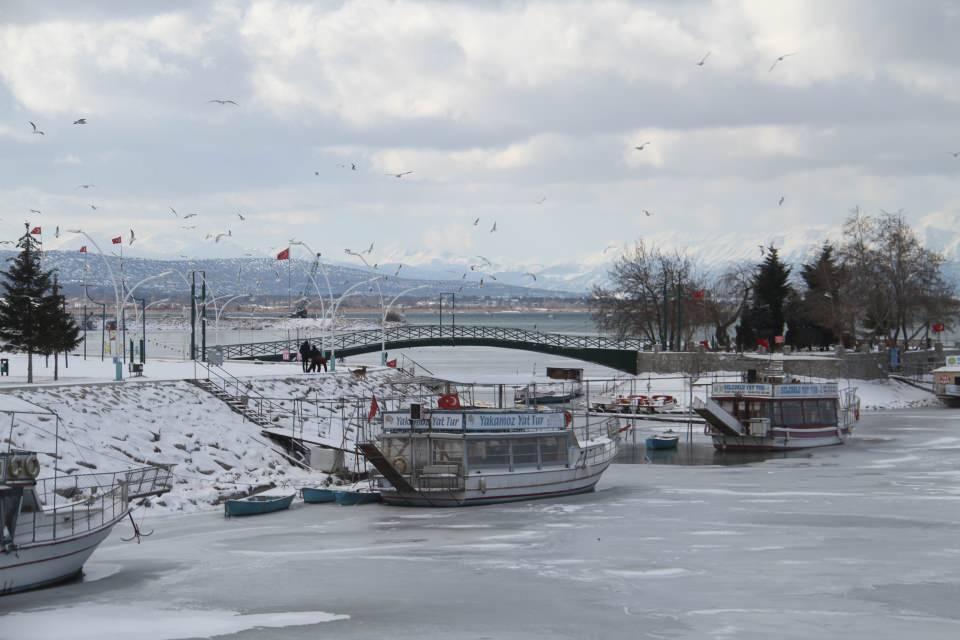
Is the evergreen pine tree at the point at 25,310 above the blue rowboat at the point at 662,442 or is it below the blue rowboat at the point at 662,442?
above

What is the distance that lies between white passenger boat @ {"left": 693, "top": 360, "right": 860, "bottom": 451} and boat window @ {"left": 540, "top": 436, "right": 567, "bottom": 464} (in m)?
17.4

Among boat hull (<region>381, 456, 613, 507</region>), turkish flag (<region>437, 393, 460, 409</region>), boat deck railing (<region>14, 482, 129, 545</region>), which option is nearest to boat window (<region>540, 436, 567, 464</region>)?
boat hull (<region>381, 456, 613, 507</region>)

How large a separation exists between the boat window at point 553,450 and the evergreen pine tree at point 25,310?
21463mm

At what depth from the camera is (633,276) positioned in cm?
11138

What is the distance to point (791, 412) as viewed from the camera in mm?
62781

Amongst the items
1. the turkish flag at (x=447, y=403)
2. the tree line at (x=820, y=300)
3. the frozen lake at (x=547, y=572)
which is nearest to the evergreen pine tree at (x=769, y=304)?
the tree line at (x=820, y=300)

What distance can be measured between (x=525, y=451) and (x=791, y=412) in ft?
79.4

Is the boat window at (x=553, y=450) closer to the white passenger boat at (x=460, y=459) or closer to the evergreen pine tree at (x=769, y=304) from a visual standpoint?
the white passenger boat at (x=460, y=459)

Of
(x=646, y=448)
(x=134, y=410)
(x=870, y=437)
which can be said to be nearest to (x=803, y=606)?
(x=134, y=410)

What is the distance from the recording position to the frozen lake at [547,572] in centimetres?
2411

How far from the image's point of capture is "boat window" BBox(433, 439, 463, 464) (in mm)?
41062

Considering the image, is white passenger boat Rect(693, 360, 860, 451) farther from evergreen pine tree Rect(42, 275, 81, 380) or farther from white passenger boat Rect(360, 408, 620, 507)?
evergreen pine tree Rect(42, 275, 81, 380)

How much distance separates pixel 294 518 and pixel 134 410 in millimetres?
12899

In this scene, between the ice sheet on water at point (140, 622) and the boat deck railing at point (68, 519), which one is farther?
the boat deck railing at point (68, 519)
